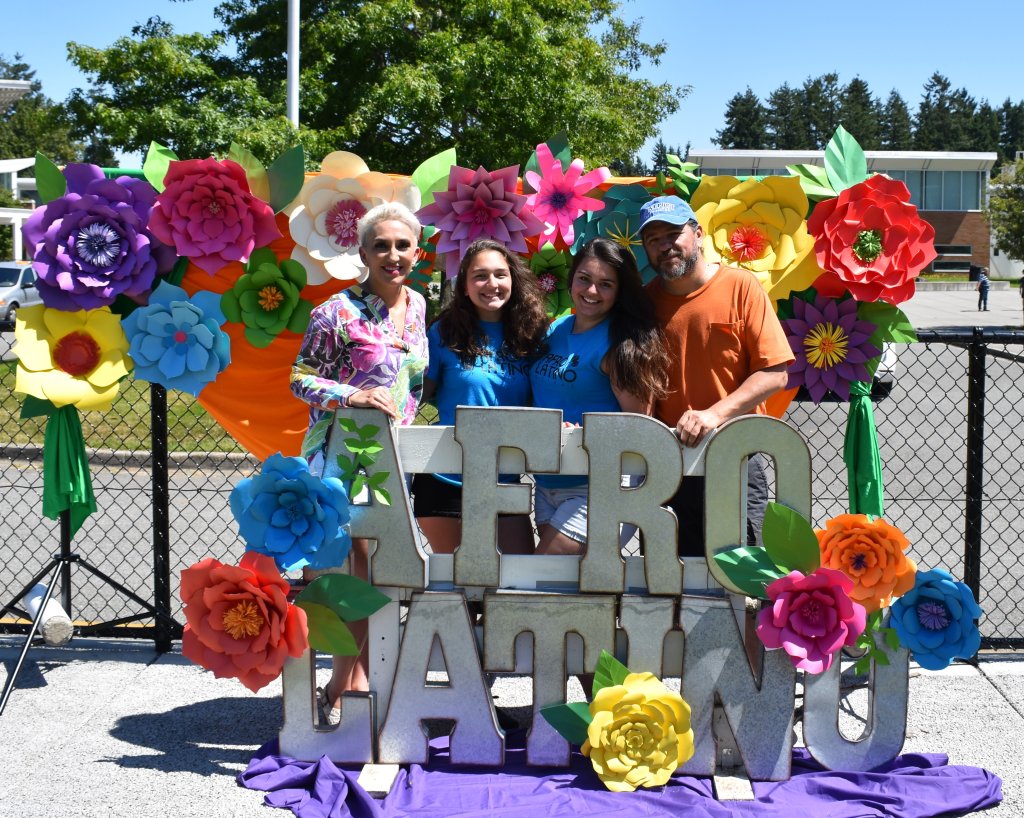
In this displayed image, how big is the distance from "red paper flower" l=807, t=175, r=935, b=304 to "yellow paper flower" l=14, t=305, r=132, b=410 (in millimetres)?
2689

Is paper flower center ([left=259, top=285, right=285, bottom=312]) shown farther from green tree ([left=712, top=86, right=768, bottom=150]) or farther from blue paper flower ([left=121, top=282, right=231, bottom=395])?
green tree ([left=712, top=86, right=768, bottom=150])

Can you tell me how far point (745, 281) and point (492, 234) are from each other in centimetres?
104

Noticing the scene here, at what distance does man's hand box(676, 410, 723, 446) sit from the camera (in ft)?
10.9

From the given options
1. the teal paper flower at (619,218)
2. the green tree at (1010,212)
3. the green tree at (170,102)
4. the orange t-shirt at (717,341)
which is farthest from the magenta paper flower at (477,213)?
the green tree at (1010,212)

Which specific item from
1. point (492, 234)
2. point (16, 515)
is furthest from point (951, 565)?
point (16, 515)

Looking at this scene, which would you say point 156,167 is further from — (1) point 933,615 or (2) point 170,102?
(2) point 170,102

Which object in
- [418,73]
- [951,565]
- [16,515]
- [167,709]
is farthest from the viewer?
[418,73]

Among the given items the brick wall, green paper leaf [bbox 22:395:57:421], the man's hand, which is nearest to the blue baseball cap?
the man's hand

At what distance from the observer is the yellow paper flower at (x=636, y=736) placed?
3.22m

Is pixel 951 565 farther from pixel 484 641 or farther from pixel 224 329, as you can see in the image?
pixel 224 329

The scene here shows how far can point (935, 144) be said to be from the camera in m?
100

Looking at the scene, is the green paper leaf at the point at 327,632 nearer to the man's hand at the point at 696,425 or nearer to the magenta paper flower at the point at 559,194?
the man's hand at the point at 696,425

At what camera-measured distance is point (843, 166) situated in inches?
160

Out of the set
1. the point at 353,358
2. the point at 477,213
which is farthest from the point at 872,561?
the point at 477,213
